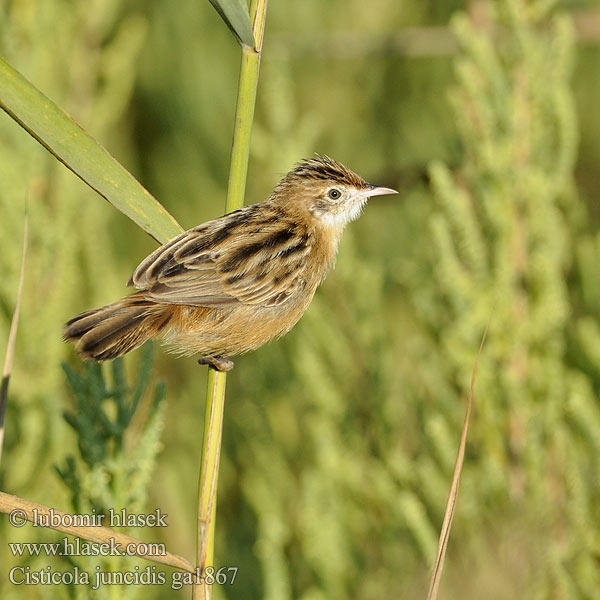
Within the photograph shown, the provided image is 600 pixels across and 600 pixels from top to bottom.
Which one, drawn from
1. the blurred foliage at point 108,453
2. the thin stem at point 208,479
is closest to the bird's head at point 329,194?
the blurred foliage at point 108,453

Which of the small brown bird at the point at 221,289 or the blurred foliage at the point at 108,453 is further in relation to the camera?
the small brown bird at the point at 221,289

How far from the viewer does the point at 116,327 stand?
271 cm

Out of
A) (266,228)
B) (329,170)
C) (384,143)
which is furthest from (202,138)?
(266,228)

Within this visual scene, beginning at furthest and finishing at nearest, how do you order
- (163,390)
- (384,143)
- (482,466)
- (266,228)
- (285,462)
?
(384,143) < (285,462) < (482,466) < (266,228) < (163,390)

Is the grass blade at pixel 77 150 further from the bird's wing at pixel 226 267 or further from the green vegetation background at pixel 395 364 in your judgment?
the green vegetation background at pixel 395 364

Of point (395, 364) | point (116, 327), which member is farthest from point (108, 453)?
point (395, 364)

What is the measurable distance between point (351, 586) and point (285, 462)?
0.97m

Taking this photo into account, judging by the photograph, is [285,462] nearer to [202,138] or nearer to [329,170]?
[329,170]

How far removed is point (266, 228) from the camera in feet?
10.6

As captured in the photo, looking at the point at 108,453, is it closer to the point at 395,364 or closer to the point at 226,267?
the point at 226,267

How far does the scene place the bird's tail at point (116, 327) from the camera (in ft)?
8.50

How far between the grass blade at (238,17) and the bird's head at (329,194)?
1380 millimetres

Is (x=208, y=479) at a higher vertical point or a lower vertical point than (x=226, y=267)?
lower

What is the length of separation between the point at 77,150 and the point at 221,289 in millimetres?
890
